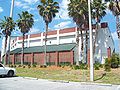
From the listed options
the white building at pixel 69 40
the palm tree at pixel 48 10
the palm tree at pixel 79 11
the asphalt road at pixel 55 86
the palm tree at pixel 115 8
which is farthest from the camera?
the white building at pixel 69 40

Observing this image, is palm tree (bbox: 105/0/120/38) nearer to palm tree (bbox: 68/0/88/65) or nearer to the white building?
palm tree (bbox: 68/0/88/65)

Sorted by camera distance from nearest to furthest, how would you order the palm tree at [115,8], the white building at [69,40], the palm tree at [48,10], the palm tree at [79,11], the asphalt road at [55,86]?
the asphalt road at [55,86], the palm tree at [115,8], the palm tree at [79,11], the palm tree at [48,10], the white building at [69,40]

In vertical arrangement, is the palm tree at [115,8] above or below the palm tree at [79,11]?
below

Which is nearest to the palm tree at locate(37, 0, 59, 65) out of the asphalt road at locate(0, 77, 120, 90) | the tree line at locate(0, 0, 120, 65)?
the tree line at locate(0, 0, 120, 65)

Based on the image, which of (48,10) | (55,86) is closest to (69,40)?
(48,10)

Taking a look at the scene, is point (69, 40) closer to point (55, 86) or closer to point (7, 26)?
point (7, 26)

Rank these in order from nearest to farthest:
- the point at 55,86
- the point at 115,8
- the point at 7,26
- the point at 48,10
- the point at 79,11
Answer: the point at 55,86 → the point at 115,8 → the point at 79,11 → the point at 48,10 → the point at 7,26

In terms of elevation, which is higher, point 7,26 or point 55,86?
point 7,26

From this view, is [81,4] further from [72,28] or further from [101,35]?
[72,28]

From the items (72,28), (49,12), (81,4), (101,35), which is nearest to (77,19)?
(81,4)

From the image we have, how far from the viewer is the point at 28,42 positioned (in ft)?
230

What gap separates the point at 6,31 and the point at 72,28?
1401 cm

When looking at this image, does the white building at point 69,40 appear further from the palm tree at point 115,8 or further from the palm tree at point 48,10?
the palm tree at point 115,8

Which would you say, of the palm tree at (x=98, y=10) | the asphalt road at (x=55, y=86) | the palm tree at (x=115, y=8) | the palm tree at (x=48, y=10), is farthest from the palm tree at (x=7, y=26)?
the asphalt road at (x=55, y=86)
